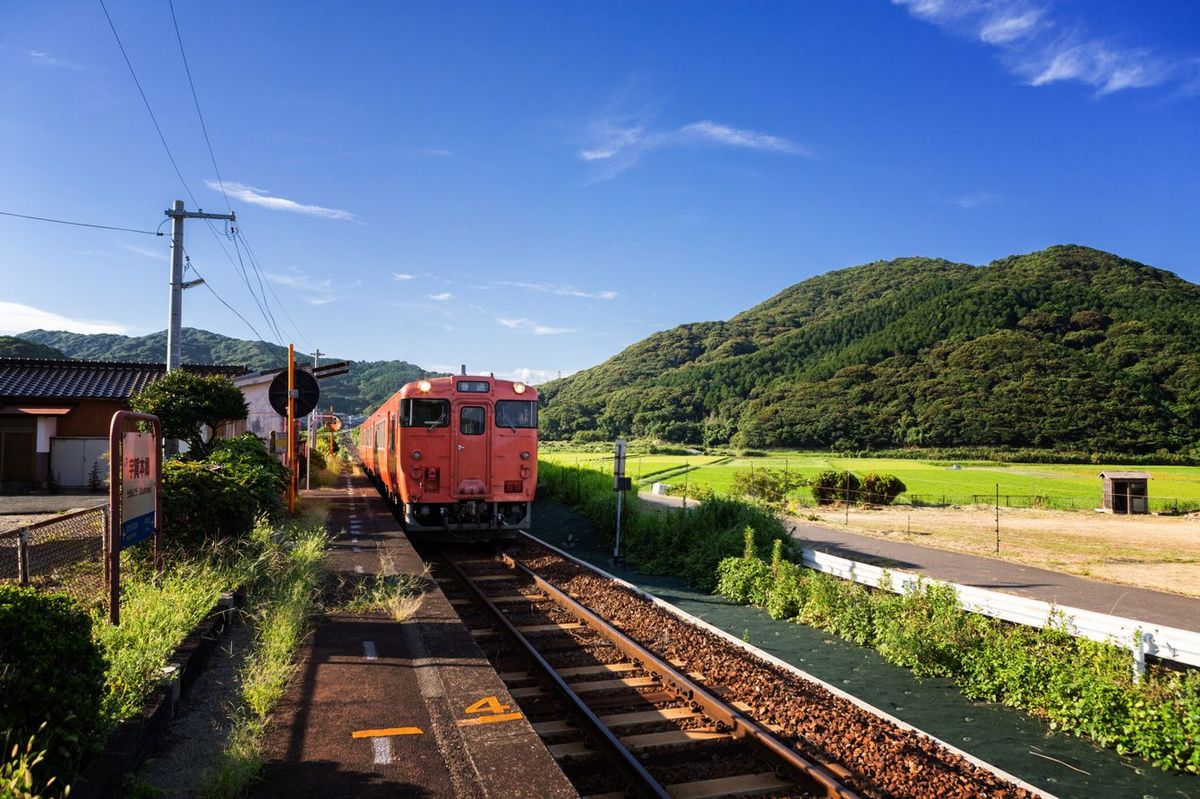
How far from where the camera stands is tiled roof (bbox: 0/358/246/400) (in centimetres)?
1939

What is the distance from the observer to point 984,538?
1864 cm

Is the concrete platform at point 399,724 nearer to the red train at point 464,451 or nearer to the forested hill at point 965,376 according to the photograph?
the red train at point 464,451

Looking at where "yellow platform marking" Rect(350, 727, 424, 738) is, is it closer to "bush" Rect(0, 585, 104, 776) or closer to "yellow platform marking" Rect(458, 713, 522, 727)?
"yellow platform marking" Rect(458, 713, 522, 727)

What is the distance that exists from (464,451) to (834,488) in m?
19.2

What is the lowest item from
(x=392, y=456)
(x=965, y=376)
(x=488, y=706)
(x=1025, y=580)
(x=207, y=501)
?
(x=1025, y=580)

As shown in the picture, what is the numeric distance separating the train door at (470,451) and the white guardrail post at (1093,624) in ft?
24.0

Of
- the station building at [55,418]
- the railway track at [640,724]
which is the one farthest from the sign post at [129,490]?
the station building at [55,418]

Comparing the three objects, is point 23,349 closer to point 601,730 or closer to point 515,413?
point 515,413

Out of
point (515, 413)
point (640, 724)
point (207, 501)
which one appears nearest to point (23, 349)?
point (515, 413)

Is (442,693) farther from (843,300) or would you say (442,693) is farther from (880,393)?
(843,300)

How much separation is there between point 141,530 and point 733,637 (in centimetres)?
639

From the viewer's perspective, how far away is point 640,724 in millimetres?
6281

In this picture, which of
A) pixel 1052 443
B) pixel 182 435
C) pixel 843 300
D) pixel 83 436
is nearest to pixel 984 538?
pixel 182 435

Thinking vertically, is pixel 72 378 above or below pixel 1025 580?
above
